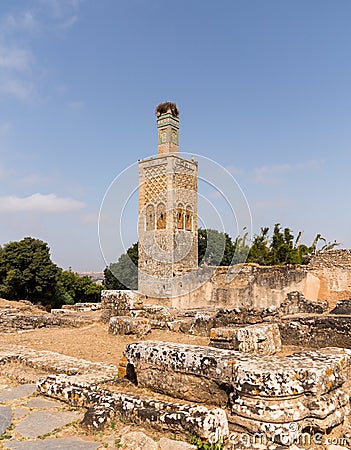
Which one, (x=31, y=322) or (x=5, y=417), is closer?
(x=5, y=417)

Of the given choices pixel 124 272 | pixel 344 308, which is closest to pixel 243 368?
pixel 344 308

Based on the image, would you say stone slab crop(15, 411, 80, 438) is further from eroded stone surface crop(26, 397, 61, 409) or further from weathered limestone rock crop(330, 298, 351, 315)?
weathered limestone rock crop(330, 298, 351, 315)

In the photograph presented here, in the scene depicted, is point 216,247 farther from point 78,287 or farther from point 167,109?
point 167,109

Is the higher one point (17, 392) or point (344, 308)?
point (344, 308)

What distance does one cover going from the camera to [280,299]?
1703 cm

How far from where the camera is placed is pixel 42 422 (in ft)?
11.7

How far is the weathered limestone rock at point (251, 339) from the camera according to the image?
5.39 metres

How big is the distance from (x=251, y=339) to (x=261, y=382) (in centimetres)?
240

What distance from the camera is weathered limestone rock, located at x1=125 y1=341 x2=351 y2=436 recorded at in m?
3.05

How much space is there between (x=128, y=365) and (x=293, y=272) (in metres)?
13.8

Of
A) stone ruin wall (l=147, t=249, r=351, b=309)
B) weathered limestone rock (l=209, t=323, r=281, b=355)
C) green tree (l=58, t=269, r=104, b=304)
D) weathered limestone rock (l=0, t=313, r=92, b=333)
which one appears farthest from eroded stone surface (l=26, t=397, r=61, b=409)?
green tree (l=58, t=269, r=104, b=304)

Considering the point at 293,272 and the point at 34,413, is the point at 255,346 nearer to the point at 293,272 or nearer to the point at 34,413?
the point at 34,413

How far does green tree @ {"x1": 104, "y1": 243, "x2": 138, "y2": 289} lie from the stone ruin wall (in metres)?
21.3

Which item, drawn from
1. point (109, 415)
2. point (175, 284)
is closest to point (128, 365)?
point (109, 415)
